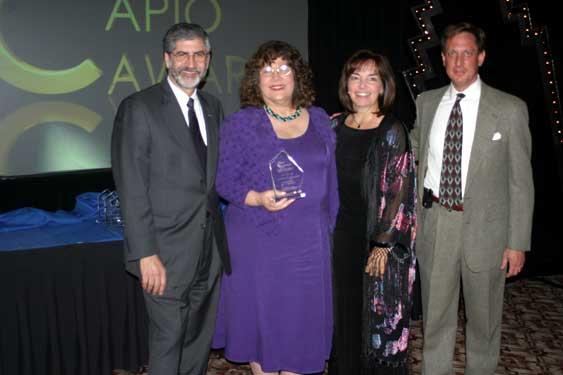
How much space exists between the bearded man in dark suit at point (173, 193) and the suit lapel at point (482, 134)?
119cm

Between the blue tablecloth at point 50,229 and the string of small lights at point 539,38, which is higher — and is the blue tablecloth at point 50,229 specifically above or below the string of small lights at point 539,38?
below

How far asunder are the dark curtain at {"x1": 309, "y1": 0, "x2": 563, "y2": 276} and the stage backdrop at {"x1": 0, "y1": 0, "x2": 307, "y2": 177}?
1.16 m

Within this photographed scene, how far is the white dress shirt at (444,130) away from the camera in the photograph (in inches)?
109

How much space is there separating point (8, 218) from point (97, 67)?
1441 millimetres

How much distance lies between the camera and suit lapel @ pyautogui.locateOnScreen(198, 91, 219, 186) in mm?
2566

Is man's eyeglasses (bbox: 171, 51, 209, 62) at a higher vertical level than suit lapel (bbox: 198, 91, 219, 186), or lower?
higher

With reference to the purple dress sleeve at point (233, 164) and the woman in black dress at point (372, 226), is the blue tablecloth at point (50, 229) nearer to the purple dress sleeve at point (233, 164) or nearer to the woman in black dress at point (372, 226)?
the purple dress sleeve at point (233, 164)

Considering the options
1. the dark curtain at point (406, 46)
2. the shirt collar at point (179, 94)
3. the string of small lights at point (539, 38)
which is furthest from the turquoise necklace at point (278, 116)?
the dark curtain at point (406, 46)

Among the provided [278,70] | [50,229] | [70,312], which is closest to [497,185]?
[278,70]

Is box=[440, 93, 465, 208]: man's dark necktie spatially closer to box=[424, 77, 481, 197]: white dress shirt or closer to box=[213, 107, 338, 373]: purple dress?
box=[424, 77, 481, 197]: white dress shirt

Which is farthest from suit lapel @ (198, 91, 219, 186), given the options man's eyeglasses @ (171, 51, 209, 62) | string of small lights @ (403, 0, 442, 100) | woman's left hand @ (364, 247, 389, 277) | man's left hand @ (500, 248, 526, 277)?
string of small lights @ (403, 0, 442, 100)

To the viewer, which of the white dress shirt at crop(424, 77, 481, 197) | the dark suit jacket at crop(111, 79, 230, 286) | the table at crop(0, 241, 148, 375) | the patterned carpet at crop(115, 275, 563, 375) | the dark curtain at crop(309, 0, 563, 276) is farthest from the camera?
the dark curtain at crop(309, 0, 563, 276)

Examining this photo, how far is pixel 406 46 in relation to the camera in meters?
5.50

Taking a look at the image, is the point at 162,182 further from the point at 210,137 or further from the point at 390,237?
the point at 390,237
